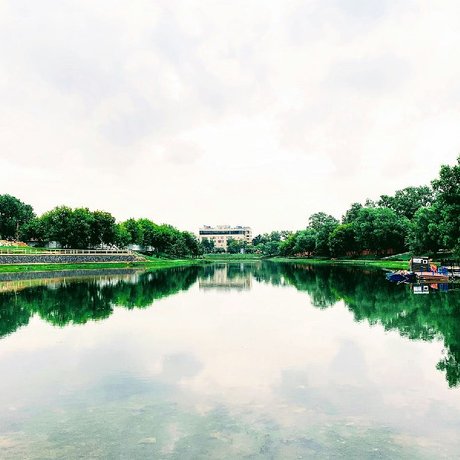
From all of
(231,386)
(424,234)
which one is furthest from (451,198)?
(231,386)

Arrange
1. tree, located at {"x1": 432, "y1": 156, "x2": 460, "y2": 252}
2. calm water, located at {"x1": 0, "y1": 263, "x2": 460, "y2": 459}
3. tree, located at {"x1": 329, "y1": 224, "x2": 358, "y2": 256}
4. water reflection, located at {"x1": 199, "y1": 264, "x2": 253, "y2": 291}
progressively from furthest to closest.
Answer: tree, located at {"x1": 329, "y1": 224, "x2": 358, "y2": 256}
water reflection, located at {"x1": 199, "y1": 264, "x2": 253, "y2": 291}
tree, located at {"x1": 432, "y1": 156, "x2": 460, "y2": 252}
calm water, located at {"x1": 0, "y1": 263, "x2": 460, "y2": 459}

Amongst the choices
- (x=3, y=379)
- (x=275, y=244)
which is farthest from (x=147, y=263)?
(x=275, y=244)

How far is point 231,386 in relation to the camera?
11859 mm

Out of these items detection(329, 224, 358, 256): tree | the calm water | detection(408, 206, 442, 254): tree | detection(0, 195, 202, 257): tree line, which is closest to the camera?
the calm water

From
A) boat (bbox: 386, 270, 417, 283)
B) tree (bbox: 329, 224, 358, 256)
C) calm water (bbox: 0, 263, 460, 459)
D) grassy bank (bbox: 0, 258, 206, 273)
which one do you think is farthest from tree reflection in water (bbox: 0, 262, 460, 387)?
tree (bbox: 329, 224, 358, 256)

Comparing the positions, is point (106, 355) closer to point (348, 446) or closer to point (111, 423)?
point (111, 423)

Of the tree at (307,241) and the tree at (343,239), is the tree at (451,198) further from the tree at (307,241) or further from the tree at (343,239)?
the tree at (307,241)

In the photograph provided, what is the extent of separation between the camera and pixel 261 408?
10180mm

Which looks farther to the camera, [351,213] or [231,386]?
[351,213]

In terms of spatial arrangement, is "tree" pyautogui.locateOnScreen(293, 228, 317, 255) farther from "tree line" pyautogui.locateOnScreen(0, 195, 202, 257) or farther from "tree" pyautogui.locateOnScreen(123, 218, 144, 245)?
"tree" pyautogui.locateOnScreen(123, 218, 144, 245)

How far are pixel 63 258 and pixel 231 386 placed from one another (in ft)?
215

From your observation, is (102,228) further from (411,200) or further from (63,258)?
(411,200)

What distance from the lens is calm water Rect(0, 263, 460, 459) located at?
8.40 m

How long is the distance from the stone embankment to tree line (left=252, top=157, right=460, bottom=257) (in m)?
55.1
